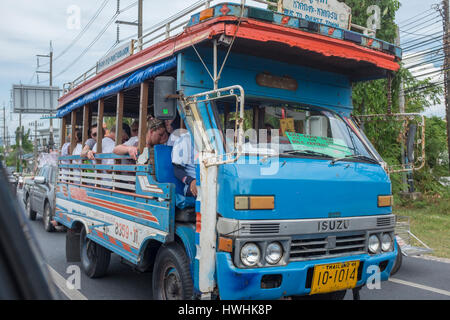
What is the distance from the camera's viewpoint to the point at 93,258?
19.3 feet

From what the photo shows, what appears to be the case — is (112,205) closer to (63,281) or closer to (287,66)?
(63,281)

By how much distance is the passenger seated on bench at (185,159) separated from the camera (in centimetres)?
394

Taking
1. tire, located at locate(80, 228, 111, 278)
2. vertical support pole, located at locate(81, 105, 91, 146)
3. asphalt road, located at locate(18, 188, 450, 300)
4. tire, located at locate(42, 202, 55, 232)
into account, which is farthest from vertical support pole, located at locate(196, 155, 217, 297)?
tire, located at locate(42, 202, 55, 232)

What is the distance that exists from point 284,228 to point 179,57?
6.01ft

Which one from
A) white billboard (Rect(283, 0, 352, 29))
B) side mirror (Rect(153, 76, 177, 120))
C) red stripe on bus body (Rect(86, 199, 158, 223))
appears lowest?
red stripe on bus body (Rect(86, 199, 158, 223))

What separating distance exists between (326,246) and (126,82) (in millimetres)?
2950

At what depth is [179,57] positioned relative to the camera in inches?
157

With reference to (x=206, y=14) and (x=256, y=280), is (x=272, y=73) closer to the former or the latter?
(x=206, y=14)

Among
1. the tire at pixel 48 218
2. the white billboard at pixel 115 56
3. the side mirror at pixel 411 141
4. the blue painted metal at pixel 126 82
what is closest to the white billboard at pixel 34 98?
the tire at pixel 48 218

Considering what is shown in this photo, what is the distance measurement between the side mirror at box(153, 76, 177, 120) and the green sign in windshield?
108 cm

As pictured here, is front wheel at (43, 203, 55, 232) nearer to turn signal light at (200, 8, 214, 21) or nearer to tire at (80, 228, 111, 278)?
tire at (80, 228, 111, 278)

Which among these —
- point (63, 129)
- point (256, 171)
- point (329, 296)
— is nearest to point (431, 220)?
point (329, 296)

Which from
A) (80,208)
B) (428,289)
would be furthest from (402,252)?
(80,208)

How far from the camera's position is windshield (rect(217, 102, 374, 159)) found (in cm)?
374
